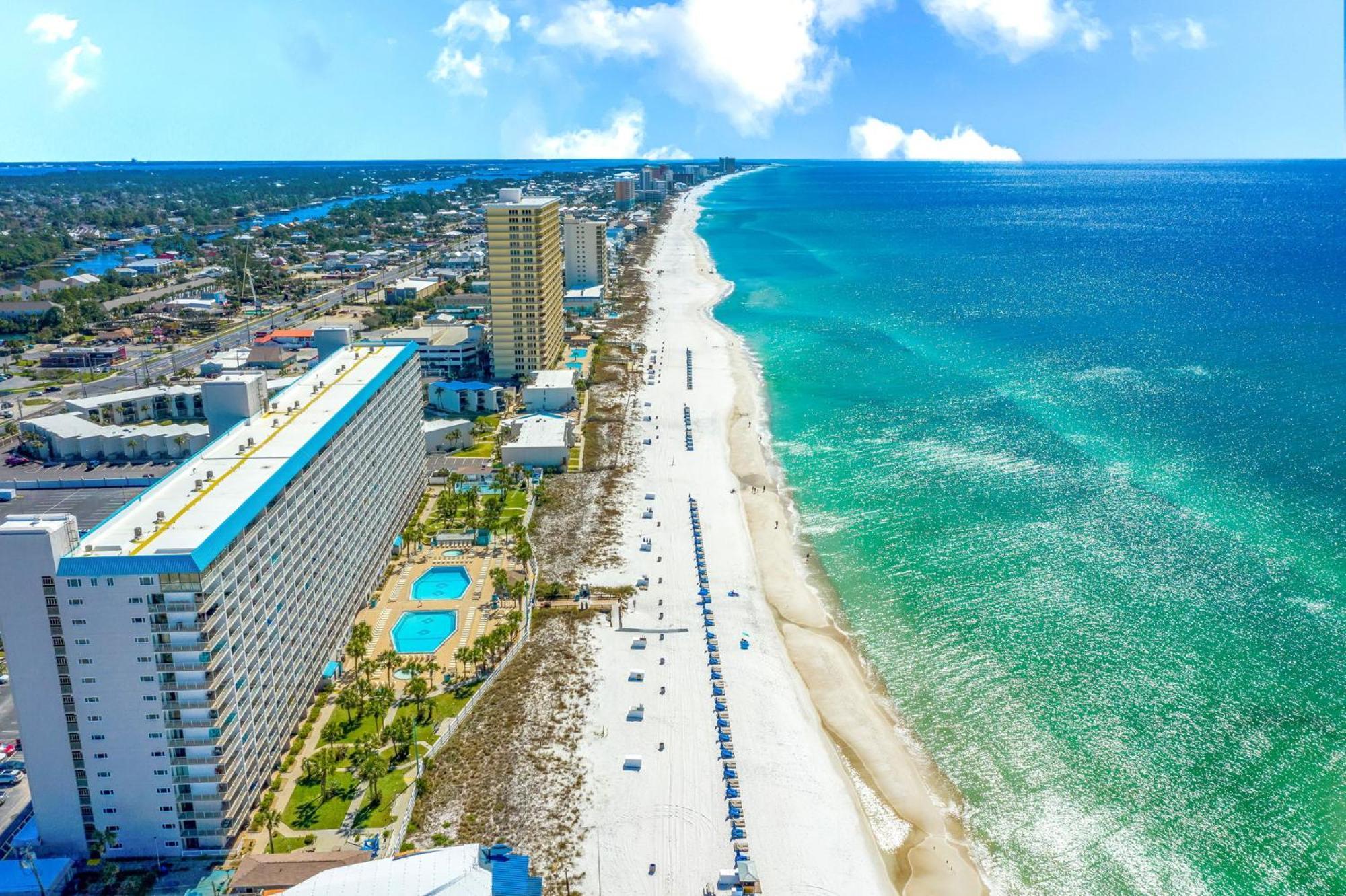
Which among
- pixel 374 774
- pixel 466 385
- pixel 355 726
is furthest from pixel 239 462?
pixel 466 385

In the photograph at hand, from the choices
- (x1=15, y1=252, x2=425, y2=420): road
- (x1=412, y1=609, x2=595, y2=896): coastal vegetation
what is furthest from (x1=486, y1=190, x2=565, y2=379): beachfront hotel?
(x1=412, y1=609, x2=595, y2=896): coastal vegetation

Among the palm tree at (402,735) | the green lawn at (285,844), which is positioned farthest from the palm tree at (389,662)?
the green lawn at (285,844)

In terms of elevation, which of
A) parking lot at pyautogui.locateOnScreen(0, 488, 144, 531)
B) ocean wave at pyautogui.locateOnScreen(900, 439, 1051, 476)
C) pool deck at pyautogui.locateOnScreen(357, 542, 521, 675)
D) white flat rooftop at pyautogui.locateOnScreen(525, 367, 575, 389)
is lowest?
pool deck at pyautogui.locateOnScreen(357, 542, 521, 675)

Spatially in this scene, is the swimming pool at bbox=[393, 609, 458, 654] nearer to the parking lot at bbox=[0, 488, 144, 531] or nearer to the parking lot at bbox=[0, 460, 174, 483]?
the parking lot at bbox=[0, 488, 144, 531]

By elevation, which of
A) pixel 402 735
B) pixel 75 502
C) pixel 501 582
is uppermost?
pixel 501 582

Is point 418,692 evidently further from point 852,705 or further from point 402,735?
point 852,705
